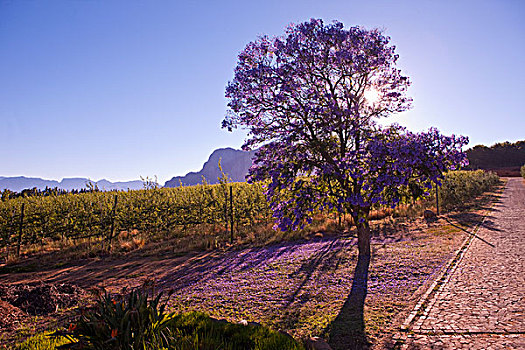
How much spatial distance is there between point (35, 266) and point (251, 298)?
940 cm

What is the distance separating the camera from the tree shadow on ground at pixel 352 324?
4059 mm

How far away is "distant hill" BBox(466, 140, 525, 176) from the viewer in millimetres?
65525

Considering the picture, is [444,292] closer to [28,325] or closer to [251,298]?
[251,298]

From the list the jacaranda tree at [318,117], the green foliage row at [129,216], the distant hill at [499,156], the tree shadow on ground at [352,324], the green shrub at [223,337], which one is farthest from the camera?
the distant hill at [499,156]

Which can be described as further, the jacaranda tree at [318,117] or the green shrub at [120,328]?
the jacaranda tree at [318,117]

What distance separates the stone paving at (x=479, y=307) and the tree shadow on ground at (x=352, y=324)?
635 millimetres

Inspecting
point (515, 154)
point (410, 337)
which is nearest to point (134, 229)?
point (410, 337)

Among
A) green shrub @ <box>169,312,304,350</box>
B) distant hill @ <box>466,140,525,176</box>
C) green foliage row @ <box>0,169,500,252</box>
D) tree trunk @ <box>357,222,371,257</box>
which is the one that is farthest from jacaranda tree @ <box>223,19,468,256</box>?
distant hill @ <box>466,140,525,176</box>

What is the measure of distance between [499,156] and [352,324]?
83906mm

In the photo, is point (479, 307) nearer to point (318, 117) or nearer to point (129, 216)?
point (318, 117)

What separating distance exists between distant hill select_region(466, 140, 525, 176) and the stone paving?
68.5 metres

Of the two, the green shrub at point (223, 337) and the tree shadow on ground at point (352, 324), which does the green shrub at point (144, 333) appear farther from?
the tree shadow on ground at point (352, 324)

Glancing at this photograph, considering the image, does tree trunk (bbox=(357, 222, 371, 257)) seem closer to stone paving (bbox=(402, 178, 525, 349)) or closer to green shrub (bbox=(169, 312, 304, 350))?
stone paving (bbox=(402, 178, 525, 349))

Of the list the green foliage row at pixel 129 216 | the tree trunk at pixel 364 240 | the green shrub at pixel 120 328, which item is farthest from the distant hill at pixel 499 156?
the green shrub at pixel 120 328
